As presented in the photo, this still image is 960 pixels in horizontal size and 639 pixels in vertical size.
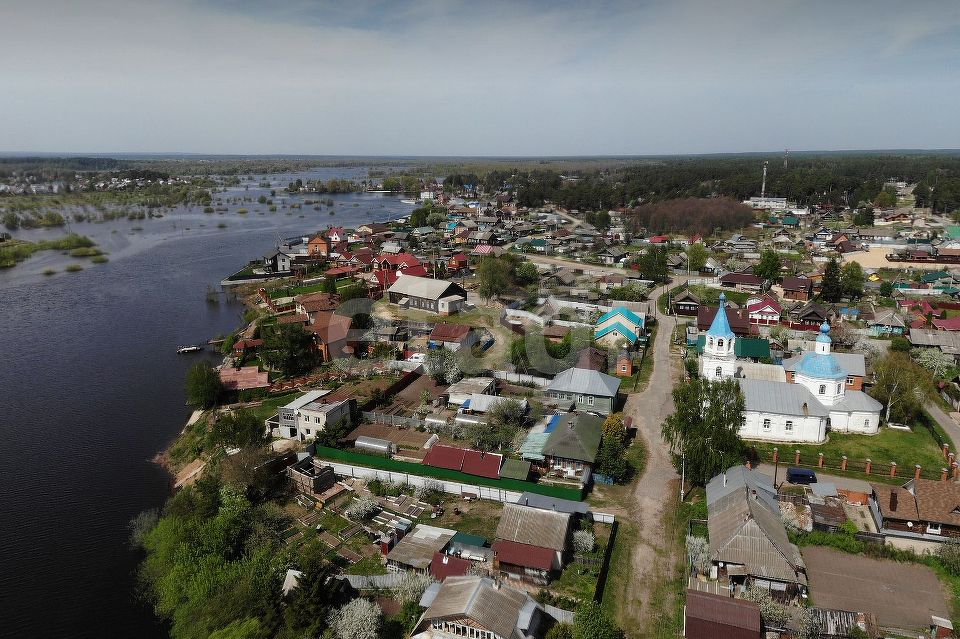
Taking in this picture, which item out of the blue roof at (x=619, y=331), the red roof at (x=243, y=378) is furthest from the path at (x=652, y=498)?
the red roof at (x=243, y=378)

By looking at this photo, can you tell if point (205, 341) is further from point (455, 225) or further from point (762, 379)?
point (455, 225)

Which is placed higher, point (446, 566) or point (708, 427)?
point (708, 427)

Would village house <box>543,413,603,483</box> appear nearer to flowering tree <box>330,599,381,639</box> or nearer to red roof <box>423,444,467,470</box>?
red roof <box>423,444,467,470</box>

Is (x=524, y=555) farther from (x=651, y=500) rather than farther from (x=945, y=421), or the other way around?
(x=945, y=421)

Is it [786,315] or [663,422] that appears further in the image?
[786,315]

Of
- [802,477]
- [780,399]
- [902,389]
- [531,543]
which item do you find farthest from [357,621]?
[902,389]

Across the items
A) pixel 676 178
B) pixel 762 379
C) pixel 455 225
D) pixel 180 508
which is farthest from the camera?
pixel 676 178

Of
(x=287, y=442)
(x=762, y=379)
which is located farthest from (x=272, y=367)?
(x=762, y=379)
